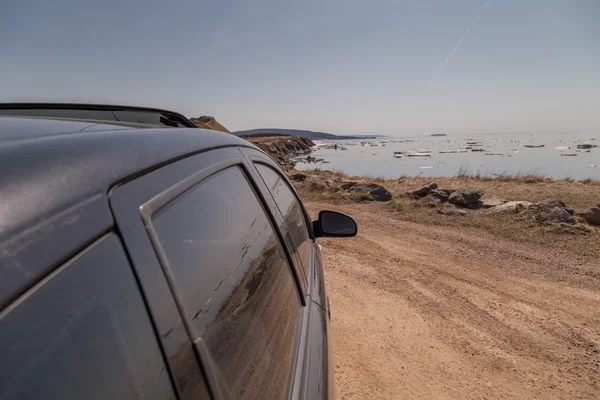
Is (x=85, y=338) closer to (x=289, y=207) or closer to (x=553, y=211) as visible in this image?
(x=289, y=207)

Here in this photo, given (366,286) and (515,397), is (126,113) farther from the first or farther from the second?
(366,286)

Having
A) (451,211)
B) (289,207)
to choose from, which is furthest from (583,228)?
(289,207)

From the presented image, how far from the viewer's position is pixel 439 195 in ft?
37.2

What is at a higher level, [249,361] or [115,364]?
[115,364]

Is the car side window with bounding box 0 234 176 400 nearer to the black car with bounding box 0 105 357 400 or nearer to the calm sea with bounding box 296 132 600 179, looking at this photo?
the black car with bounding box 0 105 357 400

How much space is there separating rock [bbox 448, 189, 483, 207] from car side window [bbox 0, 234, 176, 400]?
10.7 meters

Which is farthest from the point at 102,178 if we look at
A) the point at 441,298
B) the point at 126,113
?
the point at 441,298

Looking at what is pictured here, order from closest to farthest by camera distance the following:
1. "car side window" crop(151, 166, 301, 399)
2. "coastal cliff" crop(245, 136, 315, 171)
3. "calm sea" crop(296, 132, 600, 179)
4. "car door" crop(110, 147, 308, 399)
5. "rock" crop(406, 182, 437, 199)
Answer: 1. "car door" crop(110, 147, 308, 399)
2. "car side window" crop(151, 166, 301, 399)
3. "rock" crop(406, 182, 437, 199)
4. "calm sea" crop(296, 132, 600, 179)
5. "coastal cliff" crop(245, 136, 315, 171)

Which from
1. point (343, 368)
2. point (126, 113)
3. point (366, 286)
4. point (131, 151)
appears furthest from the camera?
point (366, 286)

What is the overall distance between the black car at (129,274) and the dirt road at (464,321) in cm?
255

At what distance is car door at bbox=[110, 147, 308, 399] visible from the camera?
698 mm

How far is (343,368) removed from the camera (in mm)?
3498

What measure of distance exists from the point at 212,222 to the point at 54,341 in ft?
1.95

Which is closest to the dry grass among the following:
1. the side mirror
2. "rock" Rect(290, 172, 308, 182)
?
"rock" Rect(290, 172, 308, 182)
